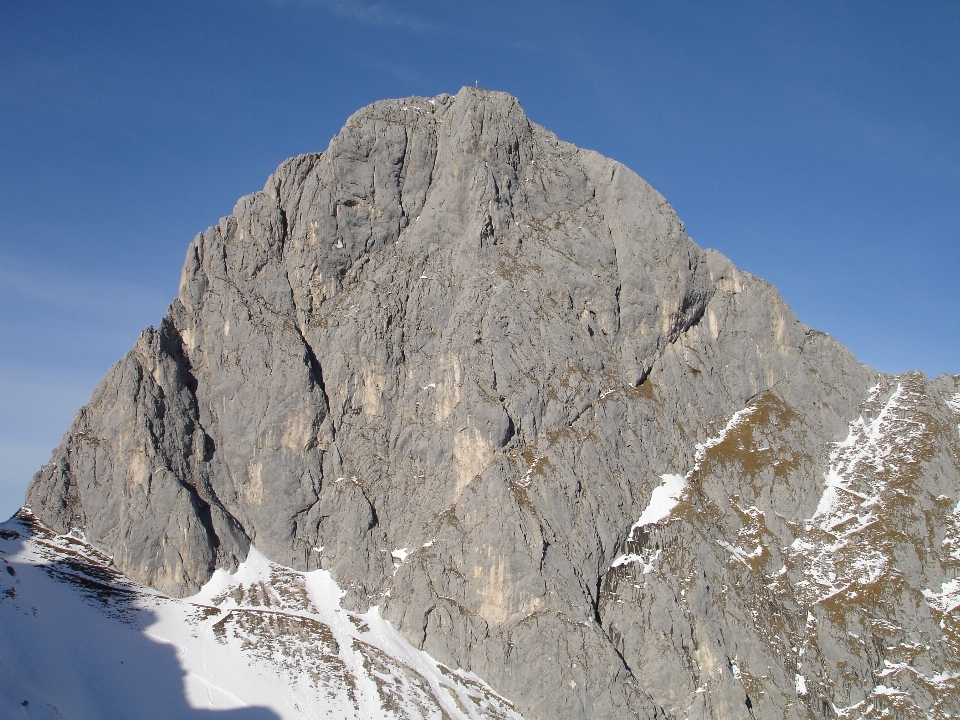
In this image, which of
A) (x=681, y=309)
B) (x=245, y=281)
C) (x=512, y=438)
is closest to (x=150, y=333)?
(x=245, y=281)

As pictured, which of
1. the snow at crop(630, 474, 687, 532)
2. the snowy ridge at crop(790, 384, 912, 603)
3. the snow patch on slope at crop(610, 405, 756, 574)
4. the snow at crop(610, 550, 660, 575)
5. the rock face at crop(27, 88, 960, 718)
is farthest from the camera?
the snow at crop(630, 474, 687, 532)

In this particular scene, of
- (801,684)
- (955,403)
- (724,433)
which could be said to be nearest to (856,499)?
(724,433)

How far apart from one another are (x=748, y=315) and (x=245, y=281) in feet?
166

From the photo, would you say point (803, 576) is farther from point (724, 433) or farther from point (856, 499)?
point (724, 433)

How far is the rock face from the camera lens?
5891 cm

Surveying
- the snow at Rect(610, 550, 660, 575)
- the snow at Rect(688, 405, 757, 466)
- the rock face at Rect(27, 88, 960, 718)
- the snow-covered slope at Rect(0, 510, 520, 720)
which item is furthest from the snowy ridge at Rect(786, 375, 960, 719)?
the snow-covered slope at Rect(0, 510, 520, 720)

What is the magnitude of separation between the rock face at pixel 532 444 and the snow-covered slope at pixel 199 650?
8.25 feet

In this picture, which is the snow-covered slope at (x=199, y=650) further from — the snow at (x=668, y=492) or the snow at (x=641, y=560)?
the snow at (x=668, y=492)

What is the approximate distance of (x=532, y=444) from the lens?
220ft

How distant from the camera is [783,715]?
5516 centimetres

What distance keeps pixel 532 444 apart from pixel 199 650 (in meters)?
30.9

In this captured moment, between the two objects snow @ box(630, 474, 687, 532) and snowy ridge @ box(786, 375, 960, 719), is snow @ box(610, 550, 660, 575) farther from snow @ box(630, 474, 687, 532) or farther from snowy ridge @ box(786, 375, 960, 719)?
snowy ridge @ box(786, 375, 960, 719)

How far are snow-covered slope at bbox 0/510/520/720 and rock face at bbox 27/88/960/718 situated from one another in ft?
8.25

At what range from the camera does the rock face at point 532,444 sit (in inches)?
2319
